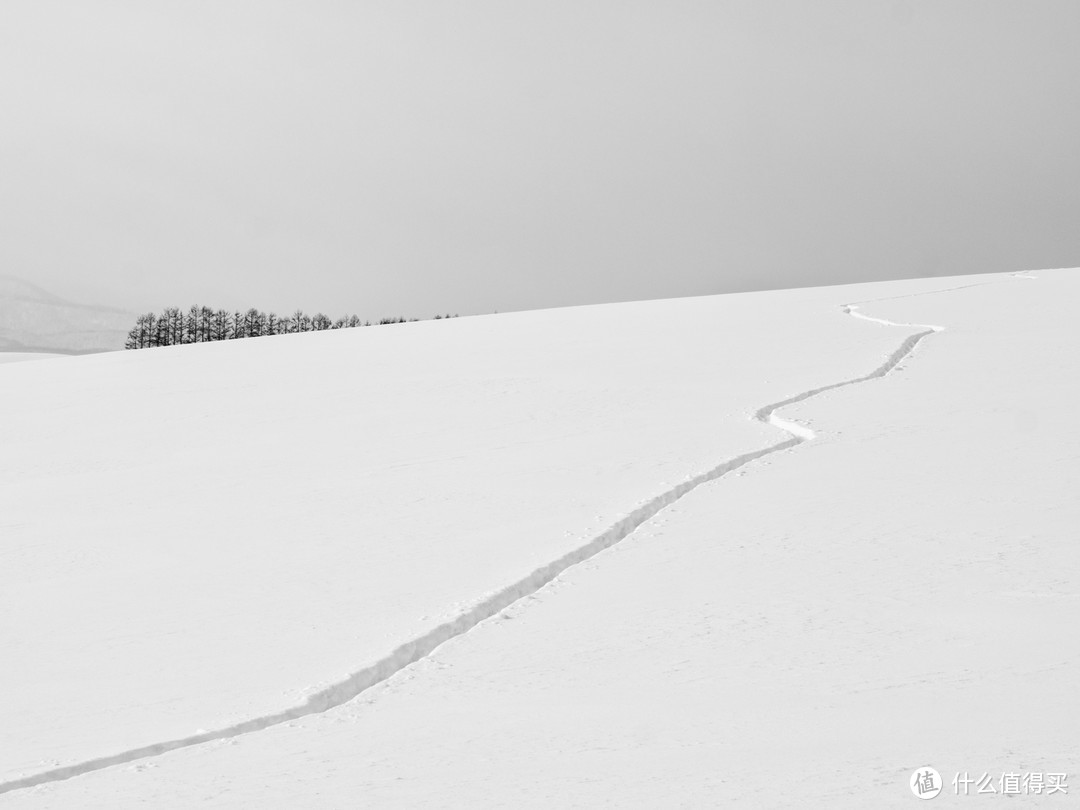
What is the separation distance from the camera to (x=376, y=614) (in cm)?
552

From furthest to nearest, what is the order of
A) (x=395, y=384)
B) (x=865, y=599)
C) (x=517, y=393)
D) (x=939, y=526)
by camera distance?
(x=395, y=384) → (x=517, y=393) → (x=939, y=526) → (x=865, y=599)

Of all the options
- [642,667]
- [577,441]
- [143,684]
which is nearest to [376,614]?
[143,684]

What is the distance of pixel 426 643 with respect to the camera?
5.03 metres

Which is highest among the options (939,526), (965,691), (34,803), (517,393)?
(517,393)

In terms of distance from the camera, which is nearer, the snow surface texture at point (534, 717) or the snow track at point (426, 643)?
the snow surface texture at point (534, 717)

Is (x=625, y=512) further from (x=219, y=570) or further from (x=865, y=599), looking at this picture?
(x=219, y=570)

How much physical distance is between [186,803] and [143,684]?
1332 mm

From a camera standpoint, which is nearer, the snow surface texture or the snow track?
the snow surface texture

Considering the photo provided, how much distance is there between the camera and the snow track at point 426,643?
3961mm

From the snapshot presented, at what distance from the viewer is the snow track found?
13.0 feet

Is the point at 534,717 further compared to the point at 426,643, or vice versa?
the point at 426,643

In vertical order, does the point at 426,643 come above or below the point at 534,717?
above

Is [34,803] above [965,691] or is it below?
below

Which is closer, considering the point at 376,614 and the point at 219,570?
the point at 376,614
